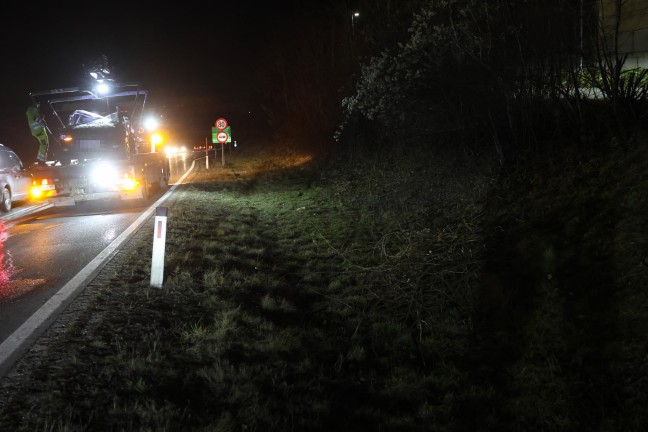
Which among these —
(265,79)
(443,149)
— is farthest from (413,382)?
(265,79)

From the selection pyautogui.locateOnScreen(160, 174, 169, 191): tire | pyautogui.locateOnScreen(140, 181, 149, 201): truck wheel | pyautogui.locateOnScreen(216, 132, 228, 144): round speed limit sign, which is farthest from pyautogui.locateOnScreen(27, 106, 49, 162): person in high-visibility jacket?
pyautogui.locateOnScreen(216, 132, 228, 144): round speed limit sign

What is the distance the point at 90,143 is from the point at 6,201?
2.75 m

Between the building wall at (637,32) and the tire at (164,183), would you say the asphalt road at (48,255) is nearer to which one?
the tire at (164,183)

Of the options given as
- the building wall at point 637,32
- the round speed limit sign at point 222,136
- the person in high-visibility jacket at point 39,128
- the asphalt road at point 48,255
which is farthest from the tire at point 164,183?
the building wall at point 637,32

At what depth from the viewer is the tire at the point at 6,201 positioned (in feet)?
43.5

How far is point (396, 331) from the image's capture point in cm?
490

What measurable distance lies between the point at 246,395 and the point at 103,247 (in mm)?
5875

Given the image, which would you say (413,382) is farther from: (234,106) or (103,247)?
(234,106)

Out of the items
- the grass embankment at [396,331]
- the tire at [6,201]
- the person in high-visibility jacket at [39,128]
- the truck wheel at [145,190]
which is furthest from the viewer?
the truck wheel at [145,190]

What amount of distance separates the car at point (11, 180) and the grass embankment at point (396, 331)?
7.91m

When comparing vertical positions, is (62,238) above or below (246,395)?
above

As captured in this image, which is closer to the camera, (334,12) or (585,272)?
(585,272)

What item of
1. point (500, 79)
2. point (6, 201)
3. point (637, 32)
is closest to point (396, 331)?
point (500, 79)

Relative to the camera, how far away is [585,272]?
182 inches
